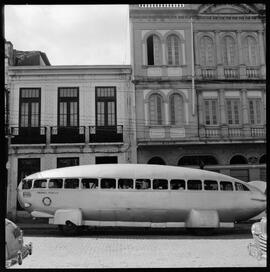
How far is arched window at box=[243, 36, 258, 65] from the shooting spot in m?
24.8

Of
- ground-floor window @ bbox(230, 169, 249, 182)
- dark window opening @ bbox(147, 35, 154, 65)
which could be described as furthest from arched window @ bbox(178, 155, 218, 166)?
dark window opening @ bbox(147, 35, 154, 65)

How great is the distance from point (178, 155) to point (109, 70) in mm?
6843

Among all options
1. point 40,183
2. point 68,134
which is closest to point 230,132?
point 68,134

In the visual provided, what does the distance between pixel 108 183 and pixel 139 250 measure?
504cm

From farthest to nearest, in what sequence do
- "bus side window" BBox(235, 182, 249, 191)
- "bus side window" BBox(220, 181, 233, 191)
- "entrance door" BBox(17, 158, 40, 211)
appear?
"entrance door" BBox(17, 158, 40, 211), "bus side window" BBox(235, 182, 249, 191), "bus side window" BBox(220, 181, 233, 191)

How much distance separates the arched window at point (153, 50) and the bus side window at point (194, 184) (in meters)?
9.16

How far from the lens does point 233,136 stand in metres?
23.7

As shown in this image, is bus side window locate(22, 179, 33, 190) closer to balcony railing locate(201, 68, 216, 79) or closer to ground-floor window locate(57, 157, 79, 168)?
ground-floor window locate(57, 157, 79, 168)

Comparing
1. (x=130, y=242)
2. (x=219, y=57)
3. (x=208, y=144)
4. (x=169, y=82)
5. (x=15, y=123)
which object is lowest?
(x=130, y=242)

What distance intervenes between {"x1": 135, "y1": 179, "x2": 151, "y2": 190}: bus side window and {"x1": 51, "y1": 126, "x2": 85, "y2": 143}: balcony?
22.0 ft

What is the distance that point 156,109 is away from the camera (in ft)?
78.7

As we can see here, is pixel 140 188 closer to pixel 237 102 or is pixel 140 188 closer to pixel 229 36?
pixel 237 102

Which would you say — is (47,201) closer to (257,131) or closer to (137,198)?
(137,198)

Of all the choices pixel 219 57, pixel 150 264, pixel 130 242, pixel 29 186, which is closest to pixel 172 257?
pixel 150 264
